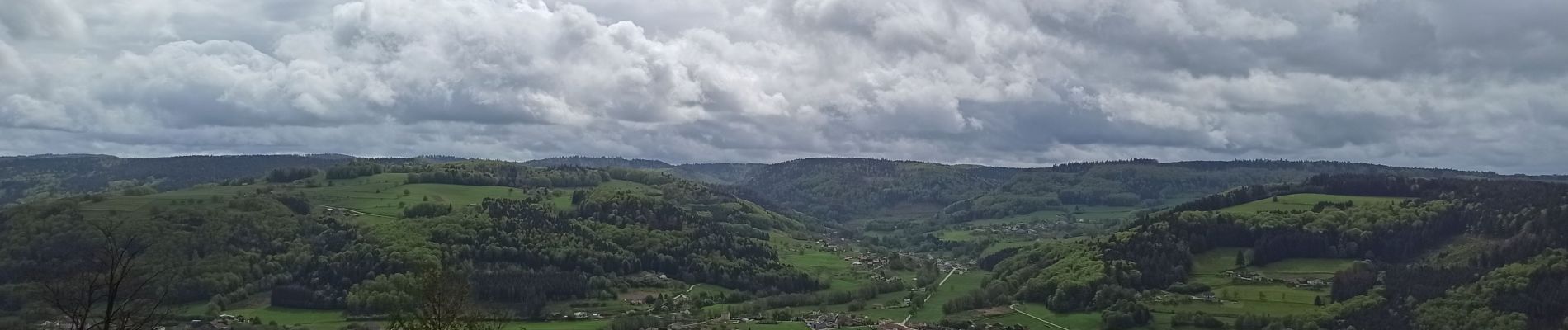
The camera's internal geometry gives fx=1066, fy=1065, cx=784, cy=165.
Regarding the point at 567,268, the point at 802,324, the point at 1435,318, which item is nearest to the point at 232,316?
the point at 567,268

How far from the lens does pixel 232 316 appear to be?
124m

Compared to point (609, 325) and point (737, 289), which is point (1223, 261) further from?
point (609, 325)

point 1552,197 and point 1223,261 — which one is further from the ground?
point 1552,197

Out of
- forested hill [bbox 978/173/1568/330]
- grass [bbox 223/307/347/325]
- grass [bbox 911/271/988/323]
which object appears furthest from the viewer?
grass [bbox 911/271/988/323]

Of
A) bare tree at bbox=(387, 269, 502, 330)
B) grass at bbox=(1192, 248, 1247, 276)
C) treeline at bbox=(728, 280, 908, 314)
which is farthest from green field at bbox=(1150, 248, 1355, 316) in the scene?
bare tree at bbox=(387, 269, 502, 330)

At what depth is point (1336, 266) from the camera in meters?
154

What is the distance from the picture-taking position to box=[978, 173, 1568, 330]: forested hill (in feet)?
389

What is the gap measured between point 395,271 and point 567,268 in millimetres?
25841

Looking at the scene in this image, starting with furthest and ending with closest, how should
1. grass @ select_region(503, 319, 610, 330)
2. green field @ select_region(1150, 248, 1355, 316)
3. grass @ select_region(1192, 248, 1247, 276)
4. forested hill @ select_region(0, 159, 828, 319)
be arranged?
grass @ select_region(1192, 248, 1247, 276) → forested hill @ select_region(0, 159, 828, 319) → green field @ select_region(1150, 248, 1355, 316) → grass @ select_region(503, 319, 610, 330)

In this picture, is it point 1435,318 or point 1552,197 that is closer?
point 1435,318

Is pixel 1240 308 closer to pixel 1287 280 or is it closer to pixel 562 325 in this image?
pixel 1287 280

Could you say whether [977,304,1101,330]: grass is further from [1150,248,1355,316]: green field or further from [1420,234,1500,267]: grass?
[1420,234,1500,267]: grass

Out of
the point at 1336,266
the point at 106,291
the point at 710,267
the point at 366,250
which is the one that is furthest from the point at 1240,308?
the point at 106,291

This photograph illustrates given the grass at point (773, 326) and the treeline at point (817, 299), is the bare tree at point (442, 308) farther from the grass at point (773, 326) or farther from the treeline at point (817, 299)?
the treeline at point (817, 299)
